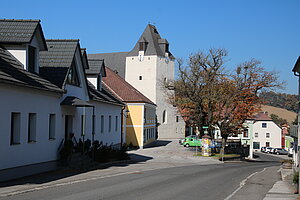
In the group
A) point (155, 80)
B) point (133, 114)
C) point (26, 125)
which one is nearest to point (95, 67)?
point (26, 125)

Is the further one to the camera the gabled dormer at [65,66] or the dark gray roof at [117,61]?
the dark gray roof at [117,61]

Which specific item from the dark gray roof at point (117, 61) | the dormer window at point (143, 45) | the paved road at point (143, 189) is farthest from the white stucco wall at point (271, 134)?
the paved road at point (143, 189)

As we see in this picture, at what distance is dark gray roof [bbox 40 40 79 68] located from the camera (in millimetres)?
21219

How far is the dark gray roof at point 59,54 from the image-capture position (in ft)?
69.6

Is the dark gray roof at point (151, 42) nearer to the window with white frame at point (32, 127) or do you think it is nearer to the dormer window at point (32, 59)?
the dormer window at point (32, 59)

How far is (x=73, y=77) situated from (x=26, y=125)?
19.3 ft

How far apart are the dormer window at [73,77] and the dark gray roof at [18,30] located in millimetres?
2688

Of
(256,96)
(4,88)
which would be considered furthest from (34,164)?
(256,96)

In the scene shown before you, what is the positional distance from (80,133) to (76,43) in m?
5.66

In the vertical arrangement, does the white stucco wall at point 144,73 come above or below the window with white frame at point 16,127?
above

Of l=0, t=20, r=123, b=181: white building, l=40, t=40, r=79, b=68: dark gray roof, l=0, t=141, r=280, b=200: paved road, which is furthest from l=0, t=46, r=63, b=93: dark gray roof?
l=0, t=141, r=280, b=200: paved road

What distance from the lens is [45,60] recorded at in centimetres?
2162

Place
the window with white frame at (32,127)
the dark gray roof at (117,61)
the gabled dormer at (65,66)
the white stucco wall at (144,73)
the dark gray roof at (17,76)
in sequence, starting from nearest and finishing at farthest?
the dark gray roof at (17,76) → the window with white frame at (32,127) → the gabled dormer at (65,66) → the white stucco wall at (144,73) → the dark gray roof at (117,61)

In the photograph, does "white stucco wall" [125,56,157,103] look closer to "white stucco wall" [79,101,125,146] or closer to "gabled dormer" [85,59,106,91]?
"white stucco wall" [79,101,125,146]
